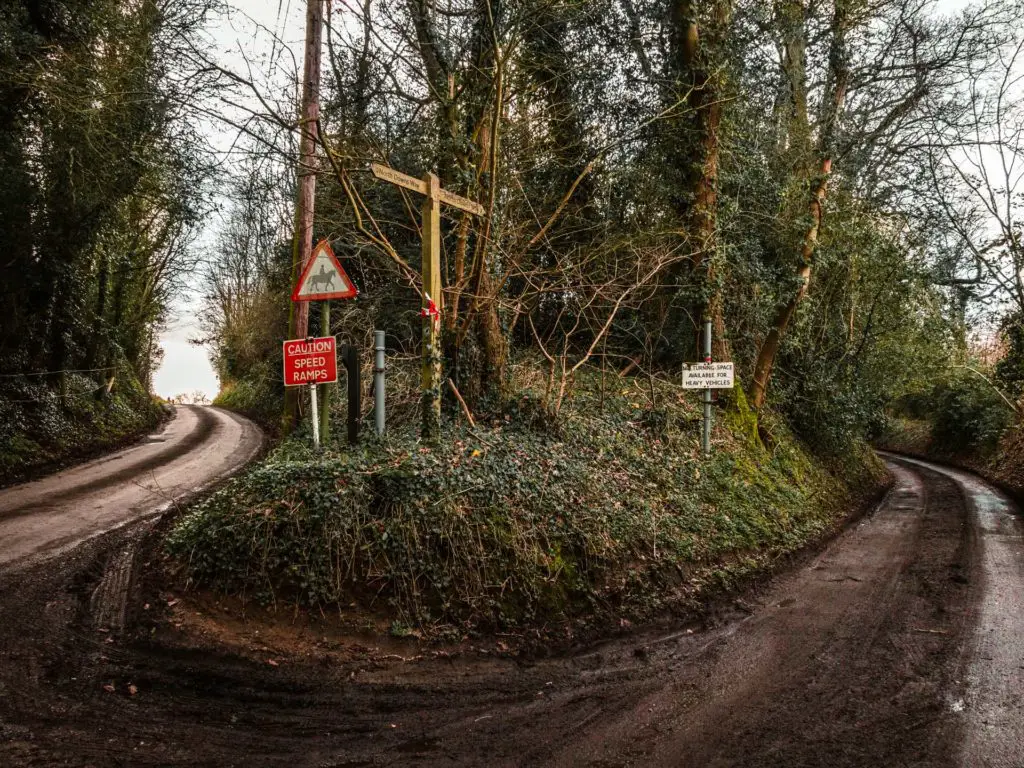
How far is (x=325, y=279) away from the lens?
5977 mm

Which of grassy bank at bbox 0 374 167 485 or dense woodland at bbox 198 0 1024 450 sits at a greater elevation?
dense woodland at bbox 198 0 1024 450

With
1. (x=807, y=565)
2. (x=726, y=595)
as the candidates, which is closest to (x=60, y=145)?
(x=726, y=595)

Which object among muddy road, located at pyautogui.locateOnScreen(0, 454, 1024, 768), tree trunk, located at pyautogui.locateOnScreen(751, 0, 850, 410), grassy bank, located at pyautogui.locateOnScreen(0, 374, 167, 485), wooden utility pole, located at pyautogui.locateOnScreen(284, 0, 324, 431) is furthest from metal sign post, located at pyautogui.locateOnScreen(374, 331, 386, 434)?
tree trunk, located at pyautogui.locateOnScreen(751, 0, 850, 410)

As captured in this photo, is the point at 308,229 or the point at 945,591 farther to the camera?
the point at 308,229

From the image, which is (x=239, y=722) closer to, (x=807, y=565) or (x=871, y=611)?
(x=871, y=611)

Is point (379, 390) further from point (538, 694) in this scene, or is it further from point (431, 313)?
point (538, 694)

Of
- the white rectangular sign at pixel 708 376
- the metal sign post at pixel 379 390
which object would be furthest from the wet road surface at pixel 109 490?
the white rectangular sign at pixel 708 376

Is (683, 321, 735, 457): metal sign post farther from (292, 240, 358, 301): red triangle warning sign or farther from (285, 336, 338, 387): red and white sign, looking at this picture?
(285, 336, 338, 387): red and white sign

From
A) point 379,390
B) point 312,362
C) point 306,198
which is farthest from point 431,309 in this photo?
point 306,198

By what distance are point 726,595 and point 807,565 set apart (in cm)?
187

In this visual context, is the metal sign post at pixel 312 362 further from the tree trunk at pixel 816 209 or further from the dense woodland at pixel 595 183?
the tree trunk at pixel 816 209

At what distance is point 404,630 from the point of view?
4.51 metres

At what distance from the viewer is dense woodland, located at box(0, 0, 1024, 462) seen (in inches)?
308

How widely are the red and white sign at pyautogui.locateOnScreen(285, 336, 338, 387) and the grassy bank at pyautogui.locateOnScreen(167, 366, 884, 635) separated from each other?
74 centimetres
